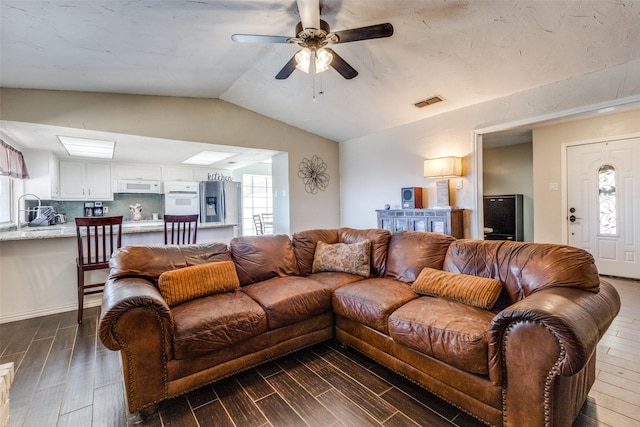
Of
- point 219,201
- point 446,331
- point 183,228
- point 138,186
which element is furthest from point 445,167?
point 138,186

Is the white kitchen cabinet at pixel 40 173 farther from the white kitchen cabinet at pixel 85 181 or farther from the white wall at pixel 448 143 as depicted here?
the white wall at pixel 448 143

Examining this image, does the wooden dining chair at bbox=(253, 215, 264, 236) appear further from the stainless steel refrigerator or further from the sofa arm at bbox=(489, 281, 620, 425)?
the sofa arm at bbox=(489, 281, 620, 425)

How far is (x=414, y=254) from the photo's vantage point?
2.44m

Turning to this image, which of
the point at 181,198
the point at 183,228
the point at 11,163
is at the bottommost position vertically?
the point at 183,228

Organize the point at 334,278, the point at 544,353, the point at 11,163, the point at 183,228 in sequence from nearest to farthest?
the point at 544,353
the point at 334,278
the point at 183,228
the point at 11,163

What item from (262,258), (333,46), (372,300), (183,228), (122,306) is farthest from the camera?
(183,228)

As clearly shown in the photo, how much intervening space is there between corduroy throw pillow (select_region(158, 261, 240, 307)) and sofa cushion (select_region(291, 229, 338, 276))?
2.32 feet

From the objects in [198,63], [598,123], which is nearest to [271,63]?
[198,63]

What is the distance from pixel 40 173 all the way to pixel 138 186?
1538 mm

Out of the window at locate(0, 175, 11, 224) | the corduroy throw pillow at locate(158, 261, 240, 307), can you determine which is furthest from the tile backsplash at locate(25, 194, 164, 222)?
the corduroy throw pillow at locate(158, 261, 240, 307)

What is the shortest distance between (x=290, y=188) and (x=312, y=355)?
3.41m

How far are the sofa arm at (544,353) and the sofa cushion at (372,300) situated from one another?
0.66 metres

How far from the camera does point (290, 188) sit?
522 centimetres

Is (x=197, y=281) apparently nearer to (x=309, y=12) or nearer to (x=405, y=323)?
(x=405, y=323)
